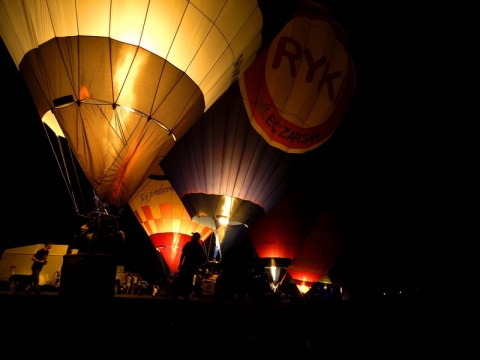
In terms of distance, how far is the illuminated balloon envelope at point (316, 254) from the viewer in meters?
15.1

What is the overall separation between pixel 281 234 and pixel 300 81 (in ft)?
19.8

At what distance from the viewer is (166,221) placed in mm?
10305

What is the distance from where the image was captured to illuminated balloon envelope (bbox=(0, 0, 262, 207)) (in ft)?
14.0

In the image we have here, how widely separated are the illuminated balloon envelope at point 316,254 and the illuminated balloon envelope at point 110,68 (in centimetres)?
1162

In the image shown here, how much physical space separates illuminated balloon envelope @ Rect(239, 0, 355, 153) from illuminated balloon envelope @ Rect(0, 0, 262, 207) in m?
2.89

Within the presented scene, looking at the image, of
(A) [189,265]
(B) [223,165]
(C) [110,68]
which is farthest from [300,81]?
(A) [189,265]

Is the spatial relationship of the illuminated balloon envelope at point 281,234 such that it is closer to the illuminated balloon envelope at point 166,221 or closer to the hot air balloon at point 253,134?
the illuminated balloon envelope at point 166,221

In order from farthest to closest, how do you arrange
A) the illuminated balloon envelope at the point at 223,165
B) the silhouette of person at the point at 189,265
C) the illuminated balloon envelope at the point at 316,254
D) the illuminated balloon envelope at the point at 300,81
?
1. the illuminated balloon envelope at the point at 316,254
2. the illuminated balloon envelope at the point at 300,81
3. the illuminated balloon envelope at the point at 223,165
4. the silhouette of person at the point at 189,265

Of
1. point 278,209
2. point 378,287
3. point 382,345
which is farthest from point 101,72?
point 378,287

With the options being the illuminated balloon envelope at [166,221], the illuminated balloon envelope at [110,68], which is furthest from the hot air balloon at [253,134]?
the illuminated balloon envelope at [110,68]

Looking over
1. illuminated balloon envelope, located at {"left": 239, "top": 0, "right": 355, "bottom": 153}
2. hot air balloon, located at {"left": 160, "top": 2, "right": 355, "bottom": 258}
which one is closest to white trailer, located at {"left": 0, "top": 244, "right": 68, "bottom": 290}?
hot air balloon, located at {"left": 160, "top": 2, "right": 355, "bottom": 258}

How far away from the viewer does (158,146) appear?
4875 millimetres

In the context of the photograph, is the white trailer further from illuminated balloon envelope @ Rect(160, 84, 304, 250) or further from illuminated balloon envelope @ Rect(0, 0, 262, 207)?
illuminated balloon envelope @ Rect(0, 0, 262, 207)

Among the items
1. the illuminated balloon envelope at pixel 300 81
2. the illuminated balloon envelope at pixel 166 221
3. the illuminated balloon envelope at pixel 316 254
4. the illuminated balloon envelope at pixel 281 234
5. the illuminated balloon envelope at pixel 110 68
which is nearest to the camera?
the illuminated balloon envelope at pixel 110 68
